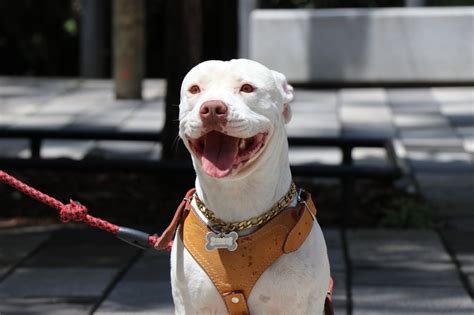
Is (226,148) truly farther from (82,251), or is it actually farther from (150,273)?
(82,251)

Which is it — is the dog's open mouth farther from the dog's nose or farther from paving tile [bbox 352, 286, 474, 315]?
paving tile [bbox 352, 286, 474, 315]

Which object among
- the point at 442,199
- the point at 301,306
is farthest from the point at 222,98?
the point at 442,199

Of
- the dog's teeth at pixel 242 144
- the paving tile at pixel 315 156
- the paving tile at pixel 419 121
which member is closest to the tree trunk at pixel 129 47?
the paving tile at pixel 419 121

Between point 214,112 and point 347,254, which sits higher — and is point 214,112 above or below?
above

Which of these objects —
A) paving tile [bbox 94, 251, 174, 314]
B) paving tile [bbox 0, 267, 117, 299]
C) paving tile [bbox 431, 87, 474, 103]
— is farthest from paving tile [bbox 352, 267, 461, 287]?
paving tile [bbox 431, 87, 474, 103]

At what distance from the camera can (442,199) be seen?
812 centimetres

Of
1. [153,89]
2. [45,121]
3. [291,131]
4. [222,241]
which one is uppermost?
[222,241]

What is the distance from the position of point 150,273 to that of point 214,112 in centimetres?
316

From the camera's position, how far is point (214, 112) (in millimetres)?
3270

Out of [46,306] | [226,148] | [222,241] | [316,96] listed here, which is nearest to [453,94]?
[316,96]

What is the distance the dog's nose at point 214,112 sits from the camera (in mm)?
3268

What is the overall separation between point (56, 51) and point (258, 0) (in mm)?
4615

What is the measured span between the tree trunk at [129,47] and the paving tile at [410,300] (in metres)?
7.59

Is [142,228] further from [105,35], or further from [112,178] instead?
[105,35]
